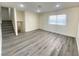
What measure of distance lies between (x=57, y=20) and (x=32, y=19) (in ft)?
9.17

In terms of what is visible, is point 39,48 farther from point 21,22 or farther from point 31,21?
point 31,21

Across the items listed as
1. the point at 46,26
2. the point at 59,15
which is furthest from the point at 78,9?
the point at 46,26

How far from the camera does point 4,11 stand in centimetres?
611

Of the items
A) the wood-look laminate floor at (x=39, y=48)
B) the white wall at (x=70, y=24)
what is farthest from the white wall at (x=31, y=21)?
the wood-look laminate floor at (x=39, y=48)

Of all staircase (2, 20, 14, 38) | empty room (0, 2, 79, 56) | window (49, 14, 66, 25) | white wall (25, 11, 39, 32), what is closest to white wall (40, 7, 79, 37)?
empty room (0, 2, 79, 56)

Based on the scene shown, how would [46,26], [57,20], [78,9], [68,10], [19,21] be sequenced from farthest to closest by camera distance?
[46,26]
[19,21]
[57,20]
[68,10]
[78,9]

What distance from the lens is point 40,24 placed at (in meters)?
8.66

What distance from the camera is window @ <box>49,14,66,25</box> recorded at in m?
5.71

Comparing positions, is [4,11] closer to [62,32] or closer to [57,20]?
[57,20]

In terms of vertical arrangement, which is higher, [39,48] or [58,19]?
[58,19]

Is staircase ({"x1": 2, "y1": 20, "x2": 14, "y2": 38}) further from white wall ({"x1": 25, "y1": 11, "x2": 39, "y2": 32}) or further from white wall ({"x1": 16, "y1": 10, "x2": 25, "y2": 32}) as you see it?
white wall ({"x1": 25, "y1": 11, "x2": 39, "y2": 32})

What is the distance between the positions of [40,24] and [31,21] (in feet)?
4.29

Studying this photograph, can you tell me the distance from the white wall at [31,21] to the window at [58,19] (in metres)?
1.96

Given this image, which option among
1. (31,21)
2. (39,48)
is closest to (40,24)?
(31,21)
